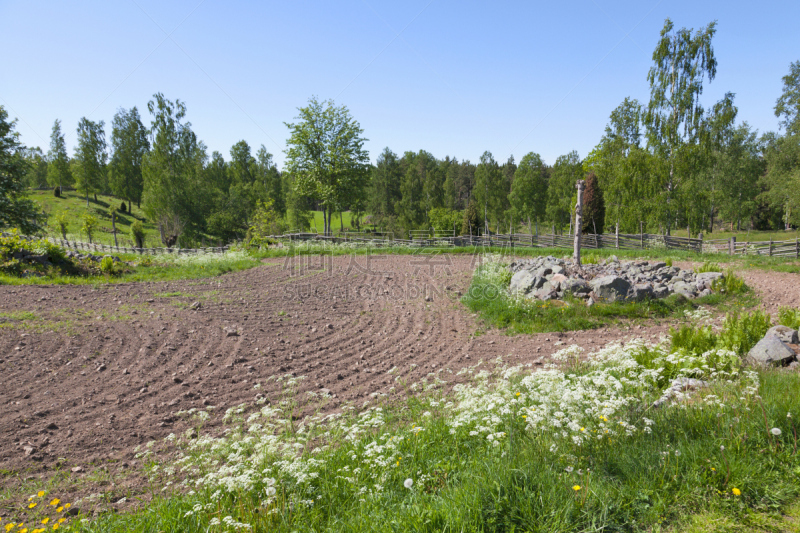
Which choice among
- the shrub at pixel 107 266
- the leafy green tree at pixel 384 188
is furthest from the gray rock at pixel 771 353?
the leafy green tree at pixel 384 188

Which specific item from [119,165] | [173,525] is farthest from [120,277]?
[119,165]

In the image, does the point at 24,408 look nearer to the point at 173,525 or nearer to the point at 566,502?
the point at 173,525

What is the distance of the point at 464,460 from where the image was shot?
3.36 meters

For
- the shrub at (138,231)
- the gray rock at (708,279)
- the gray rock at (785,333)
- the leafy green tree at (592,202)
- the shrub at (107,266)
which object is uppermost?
the leafy green tree at (592,202)

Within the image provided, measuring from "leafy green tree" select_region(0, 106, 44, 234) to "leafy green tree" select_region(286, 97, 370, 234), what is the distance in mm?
15703

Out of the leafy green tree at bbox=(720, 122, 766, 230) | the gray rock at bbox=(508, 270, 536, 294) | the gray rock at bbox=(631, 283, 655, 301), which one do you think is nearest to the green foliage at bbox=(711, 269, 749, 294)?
the gray rock at bbox=(631, 283, 655, 301)

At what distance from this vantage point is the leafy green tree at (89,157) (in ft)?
160

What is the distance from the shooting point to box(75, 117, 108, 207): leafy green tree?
48.8 m

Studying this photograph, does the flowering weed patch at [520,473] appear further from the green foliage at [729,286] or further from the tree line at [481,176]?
the tree line at [481,176]

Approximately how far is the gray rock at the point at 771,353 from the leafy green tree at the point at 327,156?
26591mm

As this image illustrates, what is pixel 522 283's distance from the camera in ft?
35.3

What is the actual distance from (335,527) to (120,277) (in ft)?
51.6

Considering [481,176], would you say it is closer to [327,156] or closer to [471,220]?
[471,220]

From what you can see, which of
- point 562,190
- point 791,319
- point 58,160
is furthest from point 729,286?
point 58,160
